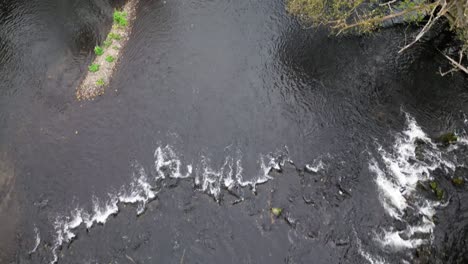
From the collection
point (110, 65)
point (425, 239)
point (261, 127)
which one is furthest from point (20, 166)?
point (425, 239)

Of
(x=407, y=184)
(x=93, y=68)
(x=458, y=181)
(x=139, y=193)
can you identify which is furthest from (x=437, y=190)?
(x=93, y=68)

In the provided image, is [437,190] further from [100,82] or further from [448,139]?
[100,82]

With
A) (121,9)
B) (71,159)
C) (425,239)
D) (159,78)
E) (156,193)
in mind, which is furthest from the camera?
(121,9)

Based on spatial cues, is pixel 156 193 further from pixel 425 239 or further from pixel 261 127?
pixel 425 239

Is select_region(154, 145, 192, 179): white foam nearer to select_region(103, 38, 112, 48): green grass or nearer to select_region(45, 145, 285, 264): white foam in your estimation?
select_region(45, 145, 285, 264): white foam

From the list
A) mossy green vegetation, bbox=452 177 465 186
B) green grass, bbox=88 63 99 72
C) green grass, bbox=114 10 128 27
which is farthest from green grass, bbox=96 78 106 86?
mossy green vegetation, bbox=452 177 465 186
